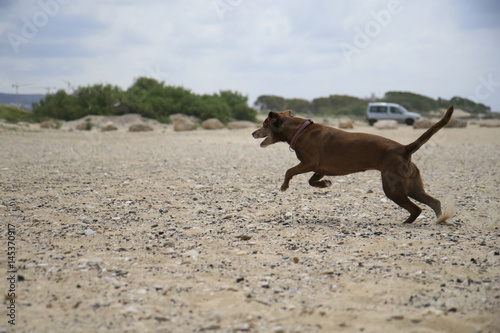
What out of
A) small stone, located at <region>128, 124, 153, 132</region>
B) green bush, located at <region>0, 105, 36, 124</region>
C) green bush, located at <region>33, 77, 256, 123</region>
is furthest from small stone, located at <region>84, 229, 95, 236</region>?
green bush, located at <region>0, 105, 36, 124</region>

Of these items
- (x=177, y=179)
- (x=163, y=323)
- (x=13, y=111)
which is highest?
(x=13, y=111)

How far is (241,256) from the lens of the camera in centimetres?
464

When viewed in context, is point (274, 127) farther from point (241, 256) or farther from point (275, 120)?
point (241, 256)

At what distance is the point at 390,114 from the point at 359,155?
90.0 feet

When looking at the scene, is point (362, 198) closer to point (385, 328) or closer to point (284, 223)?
point (284, 223)

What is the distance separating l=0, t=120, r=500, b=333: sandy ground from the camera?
3.27 m

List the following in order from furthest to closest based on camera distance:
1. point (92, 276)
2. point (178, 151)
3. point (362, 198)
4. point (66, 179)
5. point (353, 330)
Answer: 1. point (178, 151)
2. point (66, 179)
3. point (362, 198)
4. point (92, 276)
5. point (353, 330)

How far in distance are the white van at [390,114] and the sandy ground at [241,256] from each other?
22.9 m

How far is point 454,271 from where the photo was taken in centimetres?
408

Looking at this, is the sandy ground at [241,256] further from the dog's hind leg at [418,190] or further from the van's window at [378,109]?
the van's window at [378,109]

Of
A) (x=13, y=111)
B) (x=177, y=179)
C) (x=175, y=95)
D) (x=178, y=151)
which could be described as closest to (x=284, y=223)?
(x=177, y=179)

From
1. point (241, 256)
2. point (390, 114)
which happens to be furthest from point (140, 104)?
point (241, 256)

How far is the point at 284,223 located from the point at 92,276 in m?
2.69

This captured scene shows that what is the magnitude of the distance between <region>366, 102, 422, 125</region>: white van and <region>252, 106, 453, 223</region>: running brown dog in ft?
87.6
